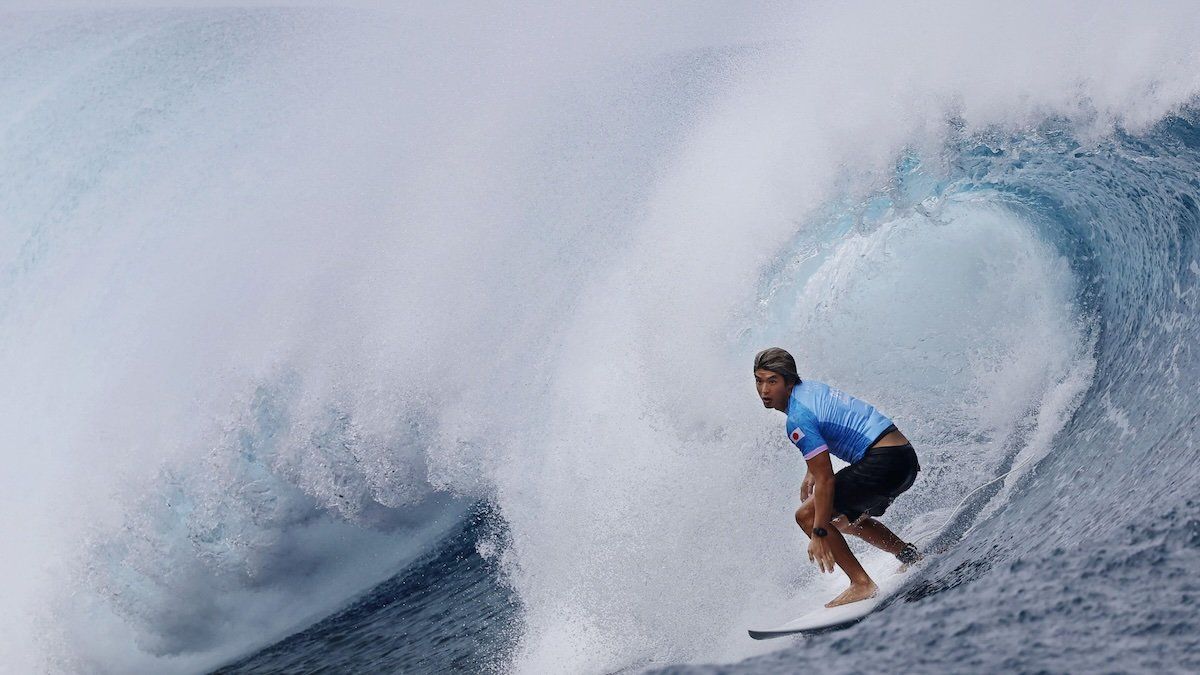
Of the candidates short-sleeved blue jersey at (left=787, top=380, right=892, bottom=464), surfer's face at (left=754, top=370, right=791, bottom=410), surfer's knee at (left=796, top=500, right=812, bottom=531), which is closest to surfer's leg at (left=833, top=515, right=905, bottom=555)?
surfer's knee at (left=796, top=500, right=812, bottom=531)

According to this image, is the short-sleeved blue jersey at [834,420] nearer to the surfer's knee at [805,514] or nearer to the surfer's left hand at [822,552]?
the surfer's knee at [805,514]

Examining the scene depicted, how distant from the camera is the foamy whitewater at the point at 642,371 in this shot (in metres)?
5.32

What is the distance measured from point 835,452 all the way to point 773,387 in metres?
0.43

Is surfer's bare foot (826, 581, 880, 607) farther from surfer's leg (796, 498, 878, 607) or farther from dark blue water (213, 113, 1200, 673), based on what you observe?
dark blue water (213, 113, 1200, 673)

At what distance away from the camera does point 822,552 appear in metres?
4.23

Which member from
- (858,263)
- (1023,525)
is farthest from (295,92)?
(1023,525)

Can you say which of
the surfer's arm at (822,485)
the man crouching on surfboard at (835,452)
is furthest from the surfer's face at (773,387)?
the surfer's arm at (822,485)

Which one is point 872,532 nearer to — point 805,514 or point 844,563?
point 844,563

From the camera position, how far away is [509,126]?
11891 millimetres

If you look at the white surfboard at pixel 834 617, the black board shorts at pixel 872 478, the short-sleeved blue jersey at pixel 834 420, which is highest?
the short-sleeved blue jersey at pixel 834 420

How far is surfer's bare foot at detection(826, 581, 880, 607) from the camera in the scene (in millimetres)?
4383

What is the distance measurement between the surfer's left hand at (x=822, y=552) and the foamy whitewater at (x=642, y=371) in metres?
0.49

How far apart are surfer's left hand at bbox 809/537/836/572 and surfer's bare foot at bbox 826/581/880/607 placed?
25 centimetres

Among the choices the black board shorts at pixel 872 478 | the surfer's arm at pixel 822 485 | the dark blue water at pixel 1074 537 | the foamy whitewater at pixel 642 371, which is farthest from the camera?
the foamy whitewater at pixel 642 371
